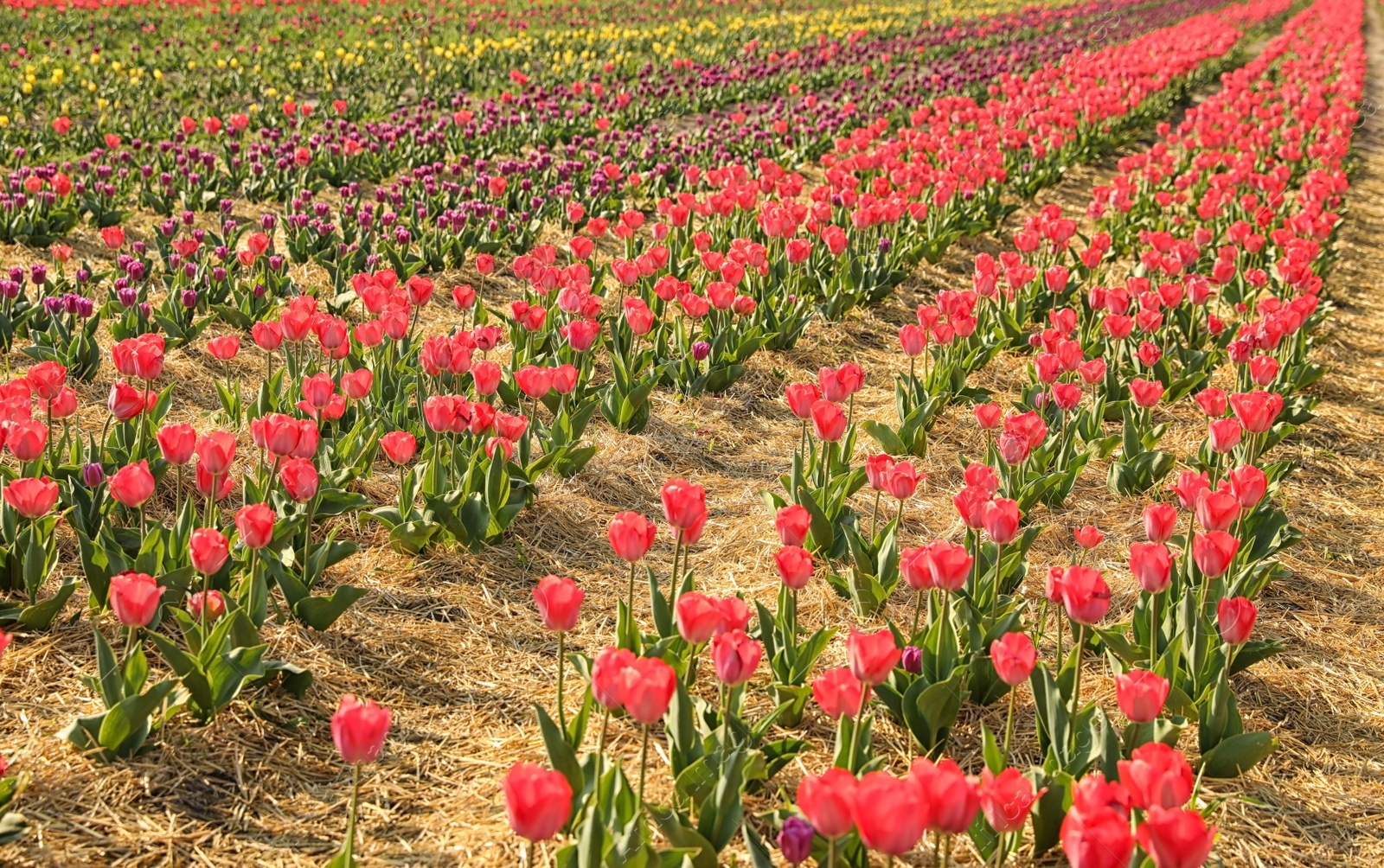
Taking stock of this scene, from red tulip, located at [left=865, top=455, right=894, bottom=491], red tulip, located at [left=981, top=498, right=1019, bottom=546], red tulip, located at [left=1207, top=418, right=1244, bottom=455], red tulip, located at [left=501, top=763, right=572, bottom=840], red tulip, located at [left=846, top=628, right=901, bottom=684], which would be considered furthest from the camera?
red tulip, located at [left=1207, top=418, right=1244, bottom=455]

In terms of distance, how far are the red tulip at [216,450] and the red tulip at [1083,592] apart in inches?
77.3

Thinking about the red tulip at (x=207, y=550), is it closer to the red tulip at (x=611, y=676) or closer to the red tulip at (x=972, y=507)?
the red tulip at (x=611, y=676)

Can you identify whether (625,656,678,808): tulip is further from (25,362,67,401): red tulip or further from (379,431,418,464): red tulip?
(25,362,67,401): red tulip

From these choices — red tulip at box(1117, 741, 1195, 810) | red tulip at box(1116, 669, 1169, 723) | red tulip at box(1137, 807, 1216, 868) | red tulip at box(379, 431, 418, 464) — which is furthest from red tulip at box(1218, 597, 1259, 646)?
red tulip at box(379, 431, 418, 464)

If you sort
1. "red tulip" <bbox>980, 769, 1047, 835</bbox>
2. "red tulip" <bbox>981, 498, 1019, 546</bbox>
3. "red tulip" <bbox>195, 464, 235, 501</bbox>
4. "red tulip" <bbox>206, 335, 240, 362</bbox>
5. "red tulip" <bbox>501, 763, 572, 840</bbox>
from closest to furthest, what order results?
"red tulip" <bbox>501, 763, 572, 840</bbox>
"red tulip" <bbox>980, 769, 1047, 835</bbox>
"red tulip" <bbox>981, 498, 1019, 546</bbox>
"red tulip" <bbox>195, 464, 235, 501</bbox>
"red tulip" <bbox>206, 335, 240, 362</bbox>

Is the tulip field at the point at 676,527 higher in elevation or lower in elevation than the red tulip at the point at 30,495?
lower

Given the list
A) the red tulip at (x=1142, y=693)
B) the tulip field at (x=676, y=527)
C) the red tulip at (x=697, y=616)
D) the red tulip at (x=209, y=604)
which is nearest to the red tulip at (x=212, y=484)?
the tulip field at (x=676, y=527)

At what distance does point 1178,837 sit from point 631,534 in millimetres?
1260

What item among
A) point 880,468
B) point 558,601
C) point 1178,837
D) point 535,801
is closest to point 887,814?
point 1178,837

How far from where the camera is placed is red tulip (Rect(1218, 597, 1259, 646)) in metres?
2.49

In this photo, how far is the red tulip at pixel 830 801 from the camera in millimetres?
1701

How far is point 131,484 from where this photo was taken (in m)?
2.79

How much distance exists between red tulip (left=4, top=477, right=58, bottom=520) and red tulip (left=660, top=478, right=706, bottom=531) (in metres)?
1.41

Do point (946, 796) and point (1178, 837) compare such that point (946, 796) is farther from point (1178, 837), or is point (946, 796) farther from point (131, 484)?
point (131, 484)
